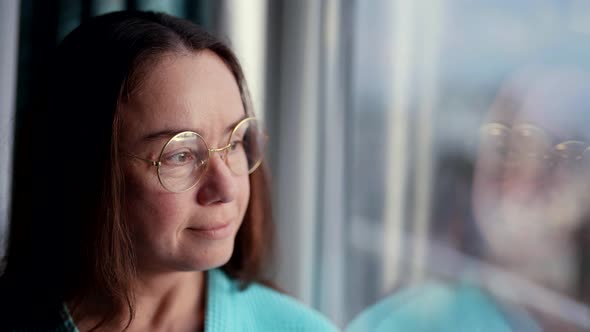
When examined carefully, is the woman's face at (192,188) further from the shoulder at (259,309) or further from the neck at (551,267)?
the neck at (551,267)

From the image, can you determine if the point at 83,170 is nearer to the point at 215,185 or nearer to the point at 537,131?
the point at 215,185

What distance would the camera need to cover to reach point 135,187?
86 cm

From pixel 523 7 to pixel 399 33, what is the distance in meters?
0.32

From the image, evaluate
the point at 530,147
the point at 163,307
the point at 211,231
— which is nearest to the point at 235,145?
the point at 211,231

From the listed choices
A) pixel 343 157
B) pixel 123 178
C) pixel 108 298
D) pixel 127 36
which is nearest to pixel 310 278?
pixel 343 157

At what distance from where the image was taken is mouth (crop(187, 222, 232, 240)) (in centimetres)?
88

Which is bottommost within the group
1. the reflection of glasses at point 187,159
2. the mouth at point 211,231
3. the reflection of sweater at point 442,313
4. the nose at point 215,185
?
the reflection of sweater at point 442,313

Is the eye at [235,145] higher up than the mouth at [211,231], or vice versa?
the eye at [235,145]

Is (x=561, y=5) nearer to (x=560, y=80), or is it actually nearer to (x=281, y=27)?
(x=560, y=80)

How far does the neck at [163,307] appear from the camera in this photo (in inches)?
38.2

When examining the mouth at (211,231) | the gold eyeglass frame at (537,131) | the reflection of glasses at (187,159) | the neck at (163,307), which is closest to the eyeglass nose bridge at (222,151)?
the reflection of glasses at (187,159)

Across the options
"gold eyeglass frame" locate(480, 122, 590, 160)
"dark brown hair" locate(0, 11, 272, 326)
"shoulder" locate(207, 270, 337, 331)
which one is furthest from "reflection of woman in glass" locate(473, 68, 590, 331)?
"dark brown hair" locate(0, 11, 272, 326)

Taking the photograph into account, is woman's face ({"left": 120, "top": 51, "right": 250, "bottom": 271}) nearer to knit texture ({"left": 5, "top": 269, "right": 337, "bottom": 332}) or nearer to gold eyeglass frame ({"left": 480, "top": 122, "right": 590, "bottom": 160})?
knit texture ({"left": 5, "top": 269, "right": 337, "bottom": 332})

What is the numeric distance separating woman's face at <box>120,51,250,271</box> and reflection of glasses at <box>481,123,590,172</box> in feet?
1.56
